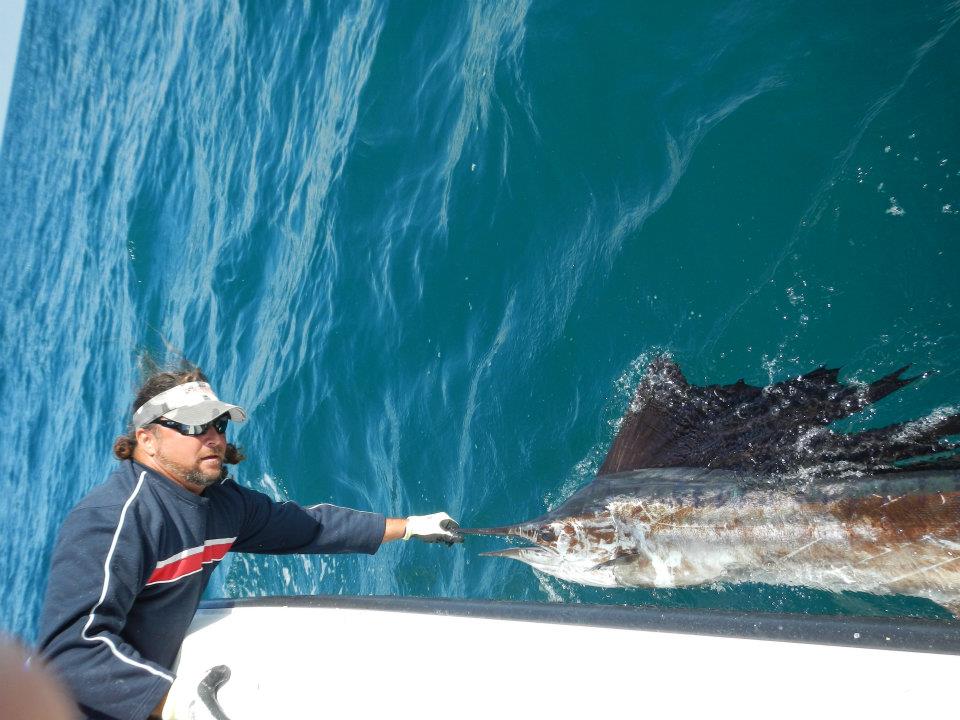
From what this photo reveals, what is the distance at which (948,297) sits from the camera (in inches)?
139

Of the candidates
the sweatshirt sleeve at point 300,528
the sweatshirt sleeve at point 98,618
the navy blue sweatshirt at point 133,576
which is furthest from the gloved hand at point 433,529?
the sweatshirt sleeve at point 98,618

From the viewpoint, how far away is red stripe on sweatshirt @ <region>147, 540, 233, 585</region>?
9.53 ft

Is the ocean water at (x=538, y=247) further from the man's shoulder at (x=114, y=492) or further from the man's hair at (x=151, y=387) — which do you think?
the man's shoulder at (x=114, y=492)

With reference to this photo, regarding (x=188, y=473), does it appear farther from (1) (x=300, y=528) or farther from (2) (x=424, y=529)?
(2) (x=424, y=529)

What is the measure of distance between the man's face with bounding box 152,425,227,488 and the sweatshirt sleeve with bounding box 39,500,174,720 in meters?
0.28

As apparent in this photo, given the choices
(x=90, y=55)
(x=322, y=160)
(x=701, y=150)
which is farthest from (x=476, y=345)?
(x=90, y=55)

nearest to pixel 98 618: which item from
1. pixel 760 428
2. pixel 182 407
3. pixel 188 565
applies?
pixel 188 565

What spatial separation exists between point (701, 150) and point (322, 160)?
162 inches

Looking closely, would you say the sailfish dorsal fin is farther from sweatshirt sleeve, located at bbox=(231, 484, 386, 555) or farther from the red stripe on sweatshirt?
the red stripe on sweatshirt

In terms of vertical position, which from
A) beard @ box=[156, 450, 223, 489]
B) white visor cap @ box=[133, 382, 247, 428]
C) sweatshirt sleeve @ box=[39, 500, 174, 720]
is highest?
white visor cap @ box=[133, 382, 247, 428]

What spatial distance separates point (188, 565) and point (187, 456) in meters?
0.41

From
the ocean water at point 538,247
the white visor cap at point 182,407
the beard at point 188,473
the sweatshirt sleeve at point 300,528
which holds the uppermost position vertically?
the ocean water at point 538,247

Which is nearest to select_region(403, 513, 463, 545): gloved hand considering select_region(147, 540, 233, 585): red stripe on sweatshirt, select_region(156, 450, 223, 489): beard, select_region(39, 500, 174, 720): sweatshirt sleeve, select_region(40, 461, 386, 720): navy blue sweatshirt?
select_region(40, 461, 386, 720): navy blue sweatshirt

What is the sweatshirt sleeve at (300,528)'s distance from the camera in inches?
136
